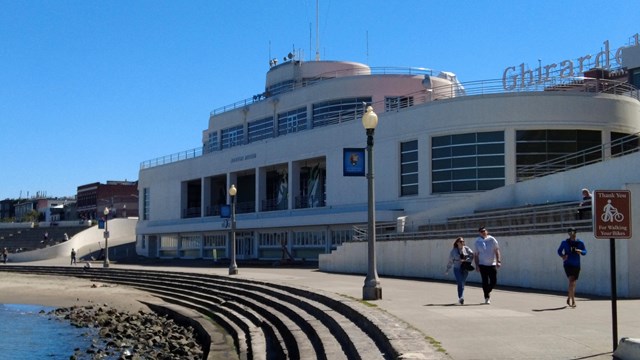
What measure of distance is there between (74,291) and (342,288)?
2120 cm

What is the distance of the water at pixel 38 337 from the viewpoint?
803 inches

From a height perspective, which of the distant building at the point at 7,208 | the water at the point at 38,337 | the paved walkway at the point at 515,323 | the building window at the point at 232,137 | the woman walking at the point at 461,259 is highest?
the building window at the point at 232,137

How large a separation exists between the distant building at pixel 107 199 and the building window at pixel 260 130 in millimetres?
53216

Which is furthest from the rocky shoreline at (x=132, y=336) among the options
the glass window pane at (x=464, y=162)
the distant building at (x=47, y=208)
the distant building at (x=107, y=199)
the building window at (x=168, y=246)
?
the distant building at (x=47, y=208)

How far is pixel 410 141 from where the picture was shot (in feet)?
136

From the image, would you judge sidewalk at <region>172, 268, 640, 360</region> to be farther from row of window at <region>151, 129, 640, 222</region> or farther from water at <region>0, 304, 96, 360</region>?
row of window at <region>151, 129, 640, 222</region>

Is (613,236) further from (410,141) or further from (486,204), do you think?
(410,141)

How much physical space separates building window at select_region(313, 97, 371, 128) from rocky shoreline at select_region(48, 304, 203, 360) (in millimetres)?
23479

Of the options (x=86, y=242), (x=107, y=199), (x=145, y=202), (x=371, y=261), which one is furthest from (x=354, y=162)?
(x=107, y=199)

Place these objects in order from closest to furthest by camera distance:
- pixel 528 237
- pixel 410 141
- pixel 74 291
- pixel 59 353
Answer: pixel 59 353
pixel 528 237
pixel 74 291
pixel 410 141

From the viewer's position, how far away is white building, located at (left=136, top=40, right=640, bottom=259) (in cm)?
3838

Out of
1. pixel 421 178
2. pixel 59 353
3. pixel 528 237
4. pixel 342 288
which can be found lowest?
pixel 59 353

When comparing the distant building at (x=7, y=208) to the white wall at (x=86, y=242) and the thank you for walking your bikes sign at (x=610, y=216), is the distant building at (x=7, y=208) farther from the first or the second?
the thank you for walking your bikes sign at (x=610, y=216)

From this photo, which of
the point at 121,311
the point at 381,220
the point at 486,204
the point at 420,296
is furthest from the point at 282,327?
the point at 381,220
